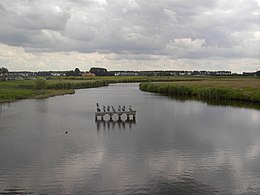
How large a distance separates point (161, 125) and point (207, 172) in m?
15.6

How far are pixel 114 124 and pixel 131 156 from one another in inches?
542

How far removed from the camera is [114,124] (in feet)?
120

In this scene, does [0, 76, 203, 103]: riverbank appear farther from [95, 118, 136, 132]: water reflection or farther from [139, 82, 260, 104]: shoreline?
[95, 118, 136, 132]: water reflection

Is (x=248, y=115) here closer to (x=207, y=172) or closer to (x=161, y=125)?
(x=161, y=125)

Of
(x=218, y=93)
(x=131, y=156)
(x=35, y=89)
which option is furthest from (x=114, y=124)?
(x=35, y=89)

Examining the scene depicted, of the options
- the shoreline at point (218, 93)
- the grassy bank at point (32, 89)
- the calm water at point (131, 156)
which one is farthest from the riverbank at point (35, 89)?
the calm water at point (131, 156)

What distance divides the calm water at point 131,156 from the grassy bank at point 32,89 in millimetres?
26945

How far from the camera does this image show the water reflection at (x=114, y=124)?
3470cm

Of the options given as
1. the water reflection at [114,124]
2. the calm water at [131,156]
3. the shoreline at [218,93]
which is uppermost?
the shoreline at [218,93]

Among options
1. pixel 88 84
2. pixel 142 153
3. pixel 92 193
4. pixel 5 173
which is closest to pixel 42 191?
pixel 92 193

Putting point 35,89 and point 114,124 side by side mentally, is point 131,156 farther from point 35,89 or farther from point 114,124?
point 35,89

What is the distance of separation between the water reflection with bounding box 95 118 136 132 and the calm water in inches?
4.2

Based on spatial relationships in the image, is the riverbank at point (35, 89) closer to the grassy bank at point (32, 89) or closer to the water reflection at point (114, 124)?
the grassy bank at point (32, 89)

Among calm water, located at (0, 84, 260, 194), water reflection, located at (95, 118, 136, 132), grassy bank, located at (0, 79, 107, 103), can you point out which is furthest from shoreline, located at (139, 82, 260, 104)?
water reflection, located at (95, 118, 136, 132)
